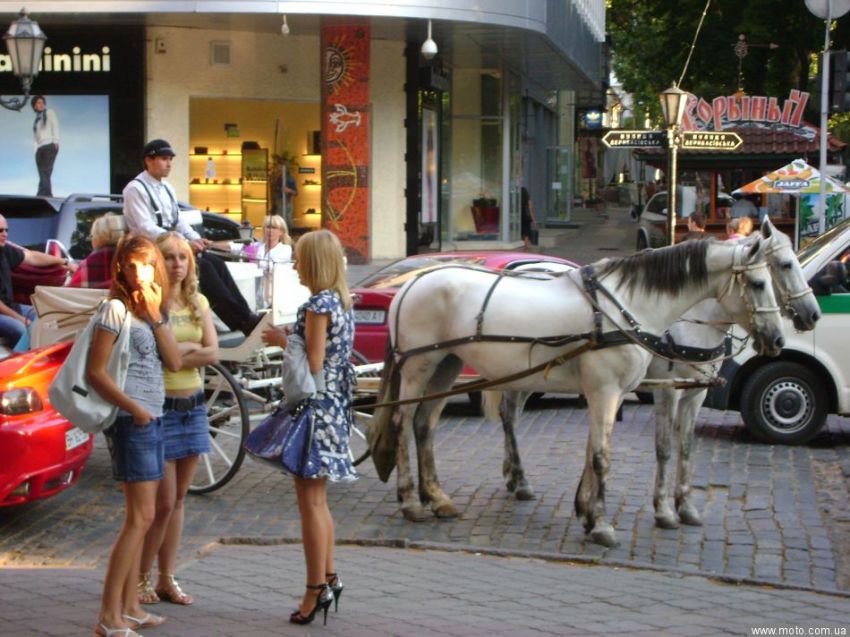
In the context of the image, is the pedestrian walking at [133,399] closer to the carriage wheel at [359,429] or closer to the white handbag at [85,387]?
the white handbag at [85,387]

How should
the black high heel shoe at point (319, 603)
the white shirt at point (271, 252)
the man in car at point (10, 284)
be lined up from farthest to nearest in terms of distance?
1. the white shirt at point (271, 252)
2. the man in car at point (10, 284)
3. the black high heel shoe at point (319, 603)

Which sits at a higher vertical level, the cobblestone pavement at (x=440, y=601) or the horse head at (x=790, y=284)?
the horse head at (x=790, y=284)

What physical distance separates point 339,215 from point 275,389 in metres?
18.6

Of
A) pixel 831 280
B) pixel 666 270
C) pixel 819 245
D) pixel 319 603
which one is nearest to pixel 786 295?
pixel 666 270

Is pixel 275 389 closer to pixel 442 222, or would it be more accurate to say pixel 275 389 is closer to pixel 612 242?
pixel 442 222

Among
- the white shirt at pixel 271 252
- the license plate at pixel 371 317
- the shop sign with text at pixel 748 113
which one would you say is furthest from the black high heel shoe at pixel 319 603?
the shop sign with text at pixel 748 113

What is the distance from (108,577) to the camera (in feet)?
19.9

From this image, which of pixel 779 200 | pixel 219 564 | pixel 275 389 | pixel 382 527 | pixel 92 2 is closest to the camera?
pixel 219 564

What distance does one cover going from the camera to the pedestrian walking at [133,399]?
600 cm

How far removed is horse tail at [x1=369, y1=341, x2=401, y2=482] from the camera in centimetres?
912

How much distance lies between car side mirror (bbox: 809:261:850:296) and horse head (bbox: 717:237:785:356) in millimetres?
2812

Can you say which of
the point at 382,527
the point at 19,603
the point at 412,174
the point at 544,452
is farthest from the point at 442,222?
the point at 19,603

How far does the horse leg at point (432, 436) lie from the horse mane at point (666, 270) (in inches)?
54.2

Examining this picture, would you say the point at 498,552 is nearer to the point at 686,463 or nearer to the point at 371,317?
the point at 686,463
